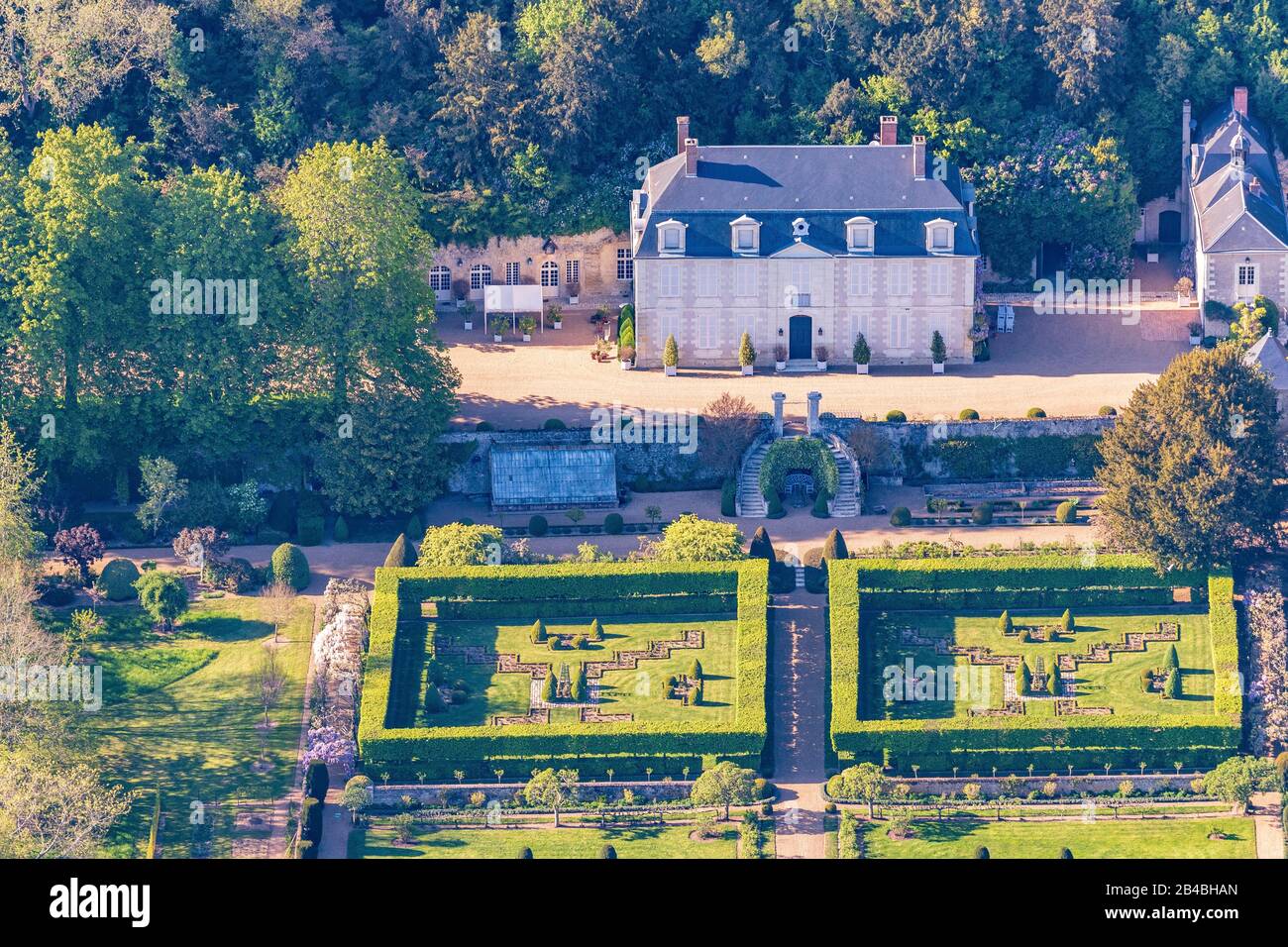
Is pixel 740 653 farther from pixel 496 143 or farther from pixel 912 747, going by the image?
pixel 496 143

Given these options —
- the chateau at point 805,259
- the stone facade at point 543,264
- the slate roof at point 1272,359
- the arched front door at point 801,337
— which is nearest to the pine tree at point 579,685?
the chateau at point 805,259

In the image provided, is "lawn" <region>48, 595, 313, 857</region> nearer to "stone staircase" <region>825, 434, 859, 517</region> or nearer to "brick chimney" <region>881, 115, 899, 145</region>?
"stone staircase" <region>825, 434, 859, 517</region>

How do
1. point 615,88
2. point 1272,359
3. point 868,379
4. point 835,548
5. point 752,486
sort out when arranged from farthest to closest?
point 615,88
point 868,379
point 1272,359
point 752,486
point 835,548

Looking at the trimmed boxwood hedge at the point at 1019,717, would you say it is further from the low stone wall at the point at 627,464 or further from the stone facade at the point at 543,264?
the stone facade at the point at 543,264

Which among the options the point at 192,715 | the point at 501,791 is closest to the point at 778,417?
the point at 501,791

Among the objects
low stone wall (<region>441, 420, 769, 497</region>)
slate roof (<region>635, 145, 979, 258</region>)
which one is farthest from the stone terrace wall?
slate roof (<region>635, 145, 979, 258</region>)

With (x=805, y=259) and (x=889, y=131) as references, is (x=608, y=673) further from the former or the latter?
(x=889, y=131)

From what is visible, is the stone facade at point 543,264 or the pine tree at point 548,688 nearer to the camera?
the pine tree at point 548,688
